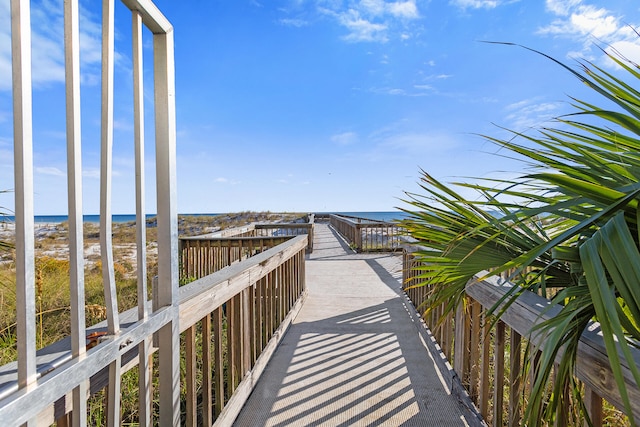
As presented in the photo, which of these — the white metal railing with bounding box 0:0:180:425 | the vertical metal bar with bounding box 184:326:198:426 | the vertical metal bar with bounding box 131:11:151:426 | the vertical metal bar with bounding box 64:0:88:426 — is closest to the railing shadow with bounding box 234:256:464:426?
the vertical metal bar with bounding box 184:326:198:426

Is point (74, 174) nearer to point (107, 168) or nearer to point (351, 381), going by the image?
point (107, 168)

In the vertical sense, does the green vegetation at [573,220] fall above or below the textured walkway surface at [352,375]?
above

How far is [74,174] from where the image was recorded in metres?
0.82

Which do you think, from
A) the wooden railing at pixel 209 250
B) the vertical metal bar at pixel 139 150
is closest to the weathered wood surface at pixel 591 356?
the vertical metal bar at pixel 139 150

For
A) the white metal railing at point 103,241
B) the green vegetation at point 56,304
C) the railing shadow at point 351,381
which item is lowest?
the railing shadow at point 351,381

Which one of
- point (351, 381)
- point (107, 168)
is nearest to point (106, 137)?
point (107, 168)

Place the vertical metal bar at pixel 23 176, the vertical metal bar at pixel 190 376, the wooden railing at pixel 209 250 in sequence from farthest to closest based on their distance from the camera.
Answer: the wooden railing at pixel 209 250
the vertical metal bar at pixel 190 376
the vertical metal bar at pixel 23 176

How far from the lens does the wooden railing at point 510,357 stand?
35.8 inches

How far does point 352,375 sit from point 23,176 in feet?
8.09

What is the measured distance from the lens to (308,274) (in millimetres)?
6414

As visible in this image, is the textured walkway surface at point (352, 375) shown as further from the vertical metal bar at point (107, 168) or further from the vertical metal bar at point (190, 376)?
the vertical metal bar at point (107, 168)

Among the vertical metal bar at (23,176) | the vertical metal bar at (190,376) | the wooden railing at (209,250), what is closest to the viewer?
the vertical metal bar at (23,176)

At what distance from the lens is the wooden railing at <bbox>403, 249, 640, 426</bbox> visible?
91 cm

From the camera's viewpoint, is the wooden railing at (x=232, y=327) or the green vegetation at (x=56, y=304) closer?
the wooden railing at (x=232, y=327)
